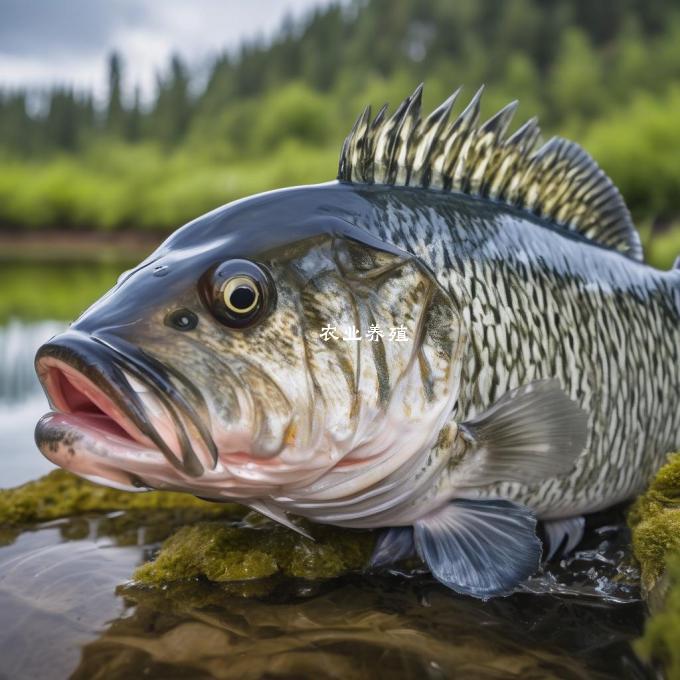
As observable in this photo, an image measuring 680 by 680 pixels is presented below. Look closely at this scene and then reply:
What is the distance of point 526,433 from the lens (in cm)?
248

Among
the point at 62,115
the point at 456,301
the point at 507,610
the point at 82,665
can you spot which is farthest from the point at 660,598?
the point at 62,115

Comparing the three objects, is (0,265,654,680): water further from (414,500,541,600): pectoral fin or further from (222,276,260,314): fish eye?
(222,276,260,314): fish eye

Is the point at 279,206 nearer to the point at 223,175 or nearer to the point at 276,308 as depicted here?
the point at 276,308

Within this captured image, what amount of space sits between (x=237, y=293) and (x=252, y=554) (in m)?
1.05

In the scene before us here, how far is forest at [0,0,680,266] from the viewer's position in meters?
43.4

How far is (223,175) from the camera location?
45406 millimetres

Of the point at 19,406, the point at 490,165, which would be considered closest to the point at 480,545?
the point at 490,165

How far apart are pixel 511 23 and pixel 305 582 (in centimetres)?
6752

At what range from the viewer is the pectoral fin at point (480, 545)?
2445mm

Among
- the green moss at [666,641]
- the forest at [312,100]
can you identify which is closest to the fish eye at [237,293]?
the green moss at [666,641]

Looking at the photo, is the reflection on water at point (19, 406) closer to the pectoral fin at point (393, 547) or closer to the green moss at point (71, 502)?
the green moss at point (71, 502)

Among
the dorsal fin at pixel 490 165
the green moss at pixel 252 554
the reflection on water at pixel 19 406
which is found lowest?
the green moss at pixel 252 554

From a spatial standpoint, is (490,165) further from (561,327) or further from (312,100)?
(312,100)

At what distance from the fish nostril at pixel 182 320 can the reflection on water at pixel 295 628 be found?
36.1 inches
